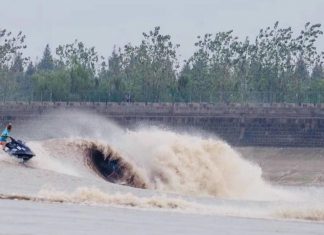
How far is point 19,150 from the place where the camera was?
1665 inches

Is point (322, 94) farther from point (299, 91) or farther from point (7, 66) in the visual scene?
point (7, 66)

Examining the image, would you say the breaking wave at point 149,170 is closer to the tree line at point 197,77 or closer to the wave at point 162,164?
the wave at point 162,164

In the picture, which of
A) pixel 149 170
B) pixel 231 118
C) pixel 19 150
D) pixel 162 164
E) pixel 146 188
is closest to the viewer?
pixel 19 150

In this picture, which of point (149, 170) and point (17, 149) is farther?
point (149, 170)

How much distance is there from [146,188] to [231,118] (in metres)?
50.9

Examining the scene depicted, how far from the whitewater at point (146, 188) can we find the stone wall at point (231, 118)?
30107mm

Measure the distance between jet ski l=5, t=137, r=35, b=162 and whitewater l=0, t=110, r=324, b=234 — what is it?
0.20 meters

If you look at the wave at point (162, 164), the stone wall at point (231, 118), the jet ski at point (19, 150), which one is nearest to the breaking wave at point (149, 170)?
the wave at point (162, 164)

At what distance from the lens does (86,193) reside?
34.8m

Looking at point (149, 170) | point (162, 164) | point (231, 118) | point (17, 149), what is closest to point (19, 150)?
point (17, 149)

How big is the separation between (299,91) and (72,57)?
35786 mm

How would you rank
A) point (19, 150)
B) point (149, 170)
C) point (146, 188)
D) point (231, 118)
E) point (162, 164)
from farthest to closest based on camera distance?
point (231, 118), point (162, 164), point (149, 170), point (146, 188), point (19, 150)

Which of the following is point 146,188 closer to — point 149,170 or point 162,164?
point 149,170

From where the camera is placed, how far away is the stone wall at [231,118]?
93.8 meters
